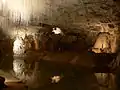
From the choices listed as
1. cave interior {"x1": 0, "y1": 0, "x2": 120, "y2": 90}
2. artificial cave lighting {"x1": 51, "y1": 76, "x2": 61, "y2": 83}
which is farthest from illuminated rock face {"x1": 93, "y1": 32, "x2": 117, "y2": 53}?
artificial cave lighting {"x1": 51, "y1": 76, "x2": 61, "y2": 83}

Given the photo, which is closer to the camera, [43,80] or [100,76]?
[43,80]

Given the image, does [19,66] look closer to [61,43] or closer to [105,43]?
[61,43]

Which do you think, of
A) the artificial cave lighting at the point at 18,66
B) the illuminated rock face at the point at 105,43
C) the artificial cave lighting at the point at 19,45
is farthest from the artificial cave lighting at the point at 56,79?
the artificial cave lighting at the point at 19,45

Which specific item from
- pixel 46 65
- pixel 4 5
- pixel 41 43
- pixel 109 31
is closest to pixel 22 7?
pixel 4 5

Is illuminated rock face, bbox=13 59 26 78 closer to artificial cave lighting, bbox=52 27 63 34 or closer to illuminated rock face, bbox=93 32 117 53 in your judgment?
artificial cave lighting, bbox=52 27 63 34

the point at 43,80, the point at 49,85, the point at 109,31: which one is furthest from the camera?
the point at 109,31

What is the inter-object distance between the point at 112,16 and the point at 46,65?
6.44 ft

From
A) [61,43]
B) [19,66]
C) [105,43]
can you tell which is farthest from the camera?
[19,66]

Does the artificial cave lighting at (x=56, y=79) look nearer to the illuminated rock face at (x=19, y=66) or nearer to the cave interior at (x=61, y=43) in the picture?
the cave interior at (x=61, y=43)

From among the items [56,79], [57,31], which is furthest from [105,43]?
[56,79]

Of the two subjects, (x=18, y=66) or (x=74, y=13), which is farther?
(x=18, y=66)

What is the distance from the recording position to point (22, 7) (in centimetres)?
484

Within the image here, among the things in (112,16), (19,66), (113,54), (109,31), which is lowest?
(19,66)

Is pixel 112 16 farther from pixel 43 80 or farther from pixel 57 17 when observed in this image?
pixel 43 80
